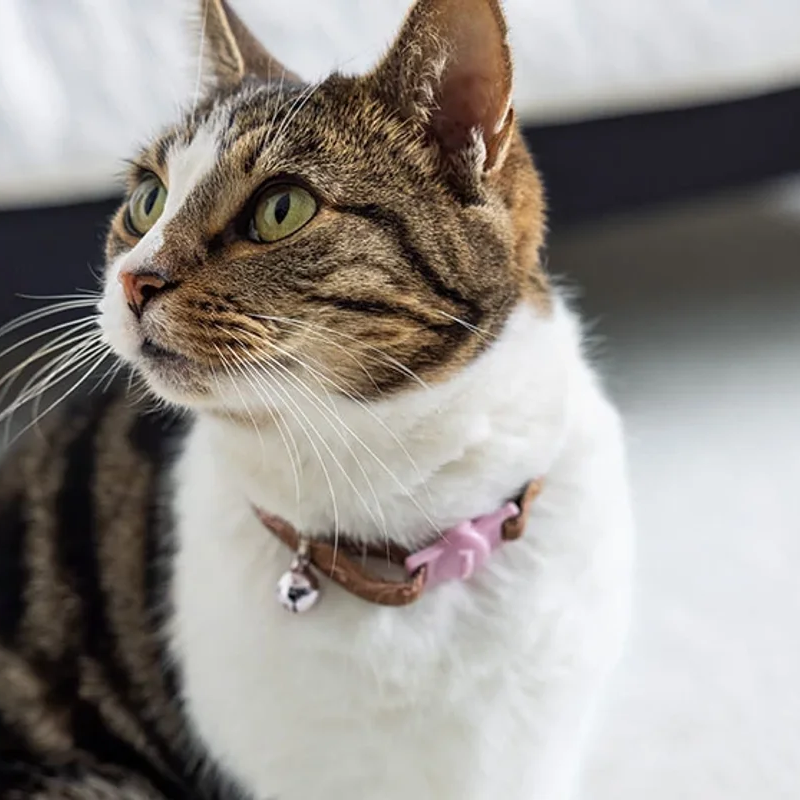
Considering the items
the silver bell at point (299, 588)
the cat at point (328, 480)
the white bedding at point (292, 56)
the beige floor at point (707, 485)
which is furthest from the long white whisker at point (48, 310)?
the beige floor at point (707, 485)

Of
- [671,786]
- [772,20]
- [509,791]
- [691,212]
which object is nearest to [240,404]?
[509,791]

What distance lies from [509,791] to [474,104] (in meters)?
0.55

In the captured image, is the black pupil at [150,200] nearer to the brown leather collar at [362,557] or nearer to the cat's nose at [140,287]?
the cat's nose at [140,287]

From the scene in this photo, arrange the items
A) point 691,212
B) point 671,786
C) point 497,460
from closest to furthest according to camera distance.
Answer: point 497,460 < point 671,786 < point 691,212

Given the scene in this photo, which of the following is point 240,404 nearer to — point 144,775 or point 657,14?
point 144,775

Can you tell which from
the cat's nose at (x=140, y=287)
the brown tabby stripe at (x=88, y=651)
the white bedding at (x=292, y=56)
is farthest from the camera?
the white bedding at (x=292, y=56)

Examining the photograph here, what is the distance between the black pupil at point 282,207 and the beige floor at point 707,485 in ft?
2.31

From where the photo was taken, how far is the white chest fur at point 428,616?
2.65 feet

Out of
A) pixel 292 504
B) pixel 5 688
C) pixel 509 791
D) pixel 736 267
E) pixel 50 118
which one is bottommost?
pixel 736 267

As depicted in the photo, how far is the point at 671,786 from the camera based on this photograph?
43.4 inches

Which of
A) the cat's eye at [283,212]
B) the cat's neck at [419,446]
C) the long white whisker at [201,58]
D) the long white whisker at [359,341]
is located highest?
the long white whisker at [201,58]

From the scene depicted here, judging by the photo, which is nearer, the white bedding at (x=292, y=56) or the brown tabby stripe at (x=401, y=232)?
the brown tabby stripe at (x=401, y=232)

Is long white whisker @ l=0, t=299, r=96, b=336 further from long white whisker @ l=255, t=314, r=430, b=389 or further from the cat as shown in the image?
long white whisker @ l=255, t=314, r=430, b=389

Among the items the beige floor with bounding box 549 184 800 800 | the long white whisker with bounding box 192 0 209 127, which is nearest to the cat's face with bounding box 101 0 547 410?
the long white whisker with bounding box 192 0 209 127
